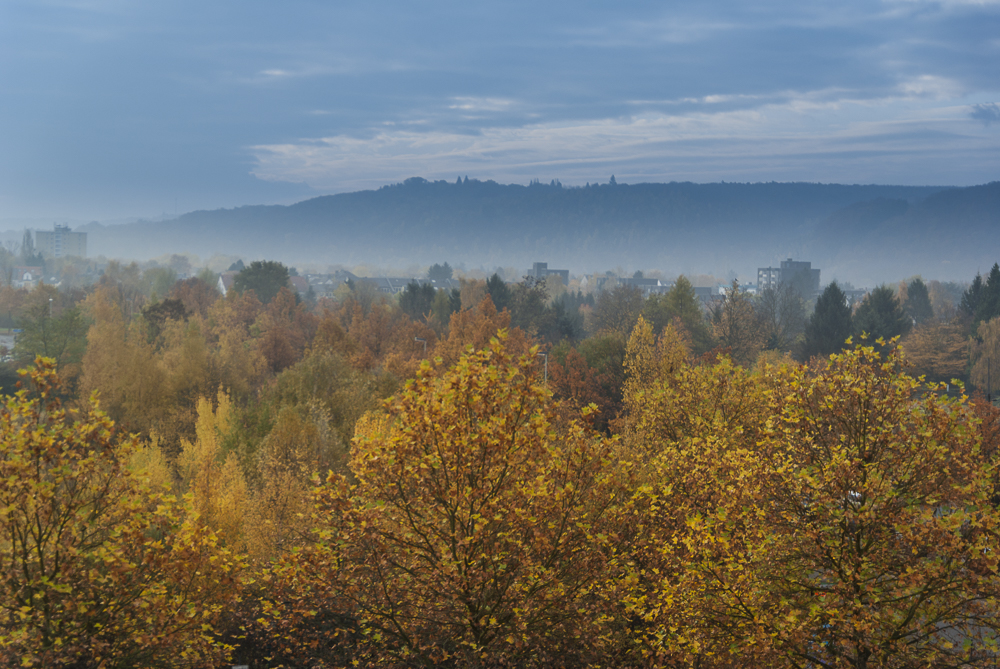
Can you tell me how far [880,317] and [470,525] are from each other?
93076mm

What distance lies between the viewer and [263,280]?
125 metres

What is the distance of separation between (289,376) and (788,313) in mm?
79922

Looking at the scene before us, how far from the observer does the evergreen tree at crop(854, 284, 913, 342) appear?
92.2 meters

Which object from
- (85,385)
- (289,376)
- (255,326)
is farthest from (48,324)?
(289,376)

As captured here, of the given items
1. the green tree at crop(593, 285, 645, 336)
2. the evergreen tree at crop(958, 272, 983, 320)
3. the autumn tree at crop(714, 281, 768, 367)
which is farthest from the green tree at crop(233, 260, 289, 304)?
the evergreen tree at crop(958, 272, 983, 320)

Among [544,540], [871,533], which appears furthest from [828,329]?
[544,540]

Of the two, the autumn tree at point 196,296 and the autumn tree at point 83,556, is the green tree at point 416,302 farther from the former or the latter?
the autumn tree at point 83,556

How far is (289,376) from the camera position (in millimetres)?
48000

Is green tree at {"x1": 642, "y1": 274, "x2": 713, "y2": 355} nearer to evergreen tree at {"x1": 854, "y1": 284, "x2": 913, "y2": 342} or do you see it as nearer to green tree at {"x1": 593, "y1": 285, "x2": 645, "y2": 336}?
green tree at {"x1": 593, "y1": 285, "x2": 645, "y2": 336}

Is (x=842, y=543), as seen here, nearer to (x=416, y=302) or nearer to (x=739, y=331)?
(x=739, y=331)

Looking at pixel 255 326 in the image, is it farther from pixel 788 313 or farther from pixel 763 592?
pixel 763 592

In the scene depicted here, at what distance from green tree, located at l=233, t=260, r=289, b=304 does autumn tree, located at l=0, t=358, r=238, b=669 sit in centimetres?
11470

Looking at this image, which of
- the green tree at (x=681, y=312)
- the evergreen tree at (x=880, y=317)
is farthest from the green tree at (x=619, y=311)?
the evergreen tree at (x=880, y=317)

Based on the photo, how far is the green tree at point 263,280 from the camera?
124125mm
